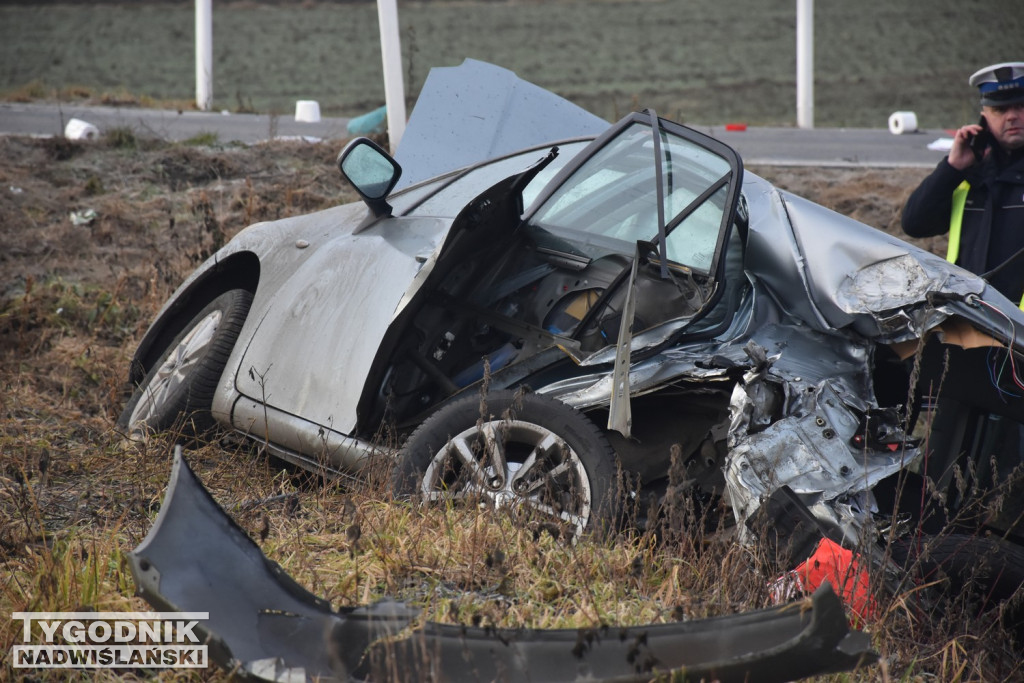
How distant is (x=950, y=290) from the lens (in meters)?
3.19

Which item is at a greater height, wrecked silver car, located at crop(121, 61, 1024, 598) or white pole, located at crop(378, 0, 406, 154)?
white pole, located at crop(378, 0, 406, 154)

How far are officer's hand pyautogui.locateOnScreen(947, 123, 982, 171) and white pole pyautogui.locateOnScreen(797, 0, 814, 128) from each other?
891 cm

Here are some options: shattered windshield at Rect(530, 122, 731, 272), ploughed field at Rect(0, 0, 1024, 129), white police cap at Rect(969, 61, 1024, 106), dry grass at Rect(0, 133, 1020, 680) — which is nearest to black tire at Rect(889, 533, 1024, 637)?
dry grass at Rect(0, 133, 1020, 680)

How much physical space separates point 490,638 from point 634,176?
2.09m

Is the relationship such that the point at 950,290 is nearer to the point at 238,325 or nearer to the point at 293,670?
the point at 293,670

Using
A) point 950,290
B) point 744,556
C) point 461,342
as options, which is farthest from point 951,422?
point 461,342

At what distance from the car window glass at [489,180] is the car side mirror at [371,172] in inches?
6.8

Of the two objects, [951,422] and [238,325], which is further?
[238,325]

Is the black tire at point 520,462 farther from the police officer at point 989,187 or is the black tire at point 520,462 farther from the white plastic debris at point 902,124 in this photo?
the white plastic debris at point 902,124

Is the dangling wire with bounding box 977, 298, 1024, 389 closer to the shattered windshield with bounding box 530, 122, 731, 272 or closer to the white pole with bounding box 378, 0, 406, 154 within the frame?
the shattered windshield with bounding box 530, 122, 731, 272

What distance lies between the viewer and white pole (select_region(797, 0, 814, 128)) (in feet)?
41.7

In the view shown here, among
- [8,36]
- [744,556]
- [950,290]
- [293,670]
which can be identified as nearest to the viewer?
[293,670]

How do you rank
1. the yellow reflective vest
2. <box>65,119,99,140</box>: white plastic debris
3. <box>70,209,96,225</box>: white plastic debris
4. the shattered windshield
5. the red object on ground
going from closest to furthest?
the red object on ground < the shattered windshield < the yellow reflective vest < <box>70,209,96,225</box>: white plastic debris < <box>65,119,99,140</box>: white plastic debris

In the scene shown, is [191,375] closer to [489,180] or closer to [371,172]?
[371,172]
